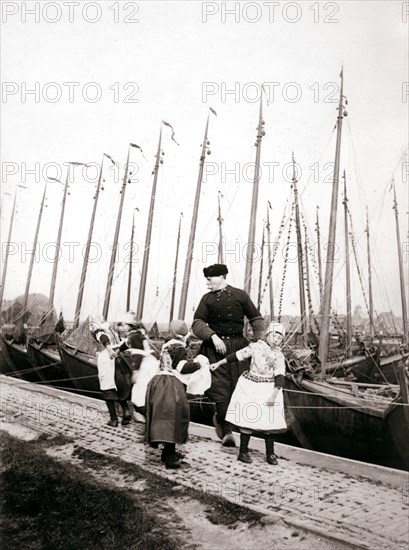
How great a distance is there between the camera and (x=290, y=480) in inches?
140

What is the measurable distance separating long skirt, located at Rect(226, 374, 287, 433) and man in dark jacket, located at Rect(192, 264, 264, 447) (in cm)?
23

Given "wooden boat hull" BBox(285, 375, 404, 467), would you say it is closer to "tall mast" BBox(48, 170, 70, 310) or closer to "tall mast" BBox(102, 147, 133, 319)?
"tall mast" BBox(102, 147, 133, 319)

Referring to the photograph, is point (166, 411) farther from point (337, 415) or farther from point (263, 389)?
point (337, 415)

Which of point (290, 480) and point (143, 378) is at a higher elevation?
point (143, 378)

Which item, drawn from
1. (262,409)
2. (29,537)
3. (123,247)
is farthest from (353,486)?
(123,247)

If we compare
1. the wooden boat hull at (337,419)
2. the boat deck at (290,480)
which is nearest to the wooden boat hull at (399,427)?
the wooden boat hull at (337,419)

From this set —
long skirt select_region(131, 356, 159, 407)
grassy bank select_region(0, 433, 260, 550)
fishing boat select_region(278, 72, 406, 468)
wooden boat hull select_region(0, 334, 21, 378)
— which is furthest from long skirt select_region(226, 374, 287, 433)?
wooden boat hull select_region(0, 334, 21, 378)

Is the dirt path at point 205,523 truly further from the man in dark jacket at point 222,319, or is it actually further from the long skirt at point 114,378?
the long skirt at point 114,378

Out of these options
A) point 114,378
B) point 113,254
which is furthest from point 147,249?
point 114,378

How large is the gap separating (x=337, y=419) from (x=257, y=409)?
2005 millimetres

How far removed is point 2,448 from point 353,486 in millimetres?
3163

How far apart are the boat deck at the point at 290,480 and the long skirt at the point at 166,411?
0.29 meters

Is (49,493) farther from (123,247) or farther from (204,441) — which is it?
(123,247)

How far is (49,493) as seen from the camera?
373cm
